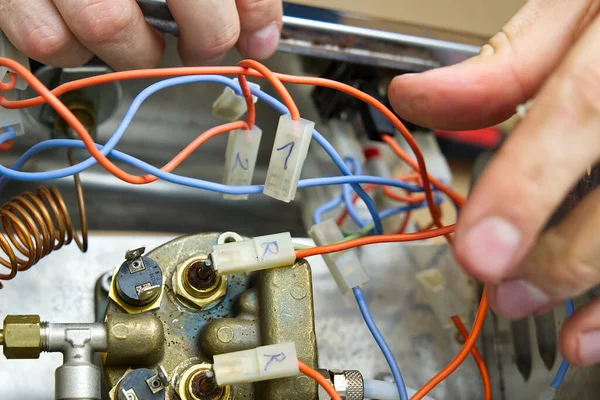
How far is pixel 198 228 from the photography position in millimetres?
862

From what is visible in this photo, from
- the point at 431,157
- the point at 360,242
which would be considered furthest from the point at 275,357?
the point at 431,157

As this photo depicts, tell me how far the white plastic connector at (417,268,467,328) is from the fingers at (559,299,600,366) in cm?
24

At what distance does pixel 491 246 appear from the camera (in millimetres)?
355

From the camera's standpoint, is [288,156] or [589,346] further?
[288,156]

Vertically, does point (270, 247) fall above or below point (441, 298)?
above

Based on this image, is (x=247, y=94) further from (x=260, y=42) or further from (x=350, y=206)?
(x=350, y=206)

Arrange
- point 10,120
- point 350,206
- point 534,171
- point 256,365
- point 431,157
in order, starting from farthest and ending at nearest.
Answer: point 431,157, point 350,206, point 10,120, point 256,365, point 534,171

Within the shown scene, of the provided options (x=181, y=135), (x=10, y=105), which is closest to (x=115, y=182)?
(x=181, y=135)

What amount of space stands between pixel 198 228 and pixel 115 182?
136 millimetres

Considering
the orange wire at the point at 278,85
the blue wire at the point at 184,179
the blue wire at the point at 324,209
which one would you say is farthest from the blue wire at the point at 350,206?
the orange wire at the point at 278,85

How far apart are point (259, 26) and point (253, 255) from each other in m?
0.26

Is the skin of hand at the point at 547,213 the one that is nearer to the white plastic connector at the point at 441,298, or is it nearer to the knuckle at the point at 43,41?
the white plastic connector at the point at 441,298

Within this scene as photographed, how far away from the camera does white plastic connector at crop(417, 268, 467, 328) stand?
648 millimetres

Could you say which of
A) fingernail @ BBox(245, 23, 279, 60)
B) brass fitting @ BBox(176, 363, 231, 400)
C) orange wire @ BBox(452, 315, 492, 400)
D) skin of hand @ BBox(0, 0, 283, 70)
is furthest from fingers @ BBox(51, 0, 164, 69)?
orange wire @ BBox(452, 315, 492, 400)
